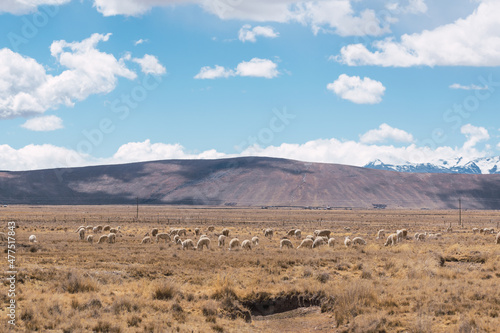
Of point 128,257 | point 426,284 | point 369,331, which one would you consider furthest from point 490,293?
point 128,257

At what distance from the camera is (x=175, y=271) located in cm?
1933

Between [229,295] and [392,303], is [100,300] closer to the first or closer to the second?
[229,295]

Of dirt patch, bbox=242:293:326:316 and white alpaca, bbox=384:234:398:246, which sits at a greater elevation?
white alpaca, bbox=384:234:398:246

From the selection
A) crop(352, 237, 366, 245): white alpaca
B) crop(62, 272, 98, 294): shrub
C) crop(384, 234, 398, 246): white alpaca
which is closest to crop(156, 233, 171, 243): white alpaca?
crop(352, 237, 366, 245): white alpaca

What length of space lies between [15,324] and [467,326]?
11415 millimetres

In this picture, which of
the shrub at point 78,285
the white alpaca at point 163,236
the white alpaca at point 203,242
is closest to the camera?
the shrub at point 78,285

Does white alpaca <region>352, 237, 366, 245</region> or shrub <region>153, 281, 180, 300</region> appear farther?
white alpaca <region>352, 237, 366, 245</region>

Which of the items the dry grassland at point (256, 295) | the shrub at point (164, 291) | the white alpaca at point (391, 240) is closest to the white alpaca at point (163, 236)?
the dry grassland at point (256, 295)

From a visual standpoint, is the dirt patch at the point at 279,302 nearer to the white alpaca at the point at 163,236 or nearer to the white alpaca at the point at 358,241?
the white alpaca at the point at 358,241

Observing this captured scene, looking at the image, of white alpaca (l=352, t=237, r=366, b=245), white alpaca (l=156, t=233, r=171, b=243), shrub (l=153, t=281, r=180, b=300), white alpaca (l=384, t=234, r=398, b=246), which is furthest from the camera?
white alpaca (l=156, t=233, r=171, b=243)

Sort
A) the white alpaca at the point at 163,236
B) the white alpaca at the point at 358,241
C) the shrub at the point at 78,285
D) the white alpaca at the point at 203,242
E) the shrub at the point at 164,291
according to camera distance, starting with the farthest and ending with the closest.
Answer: the white alpaca at the point at 163,236
the white alpaca at the point at 358,241
the white alpaca at the point at 203,242
the shrub at the point at 78,285
the shrub at the point at 164,291

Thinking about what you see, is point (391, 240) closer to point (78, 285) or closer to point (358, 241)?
point (358, 241)

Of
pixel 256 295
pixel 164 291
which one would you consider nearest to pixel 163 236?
pixel 256 295

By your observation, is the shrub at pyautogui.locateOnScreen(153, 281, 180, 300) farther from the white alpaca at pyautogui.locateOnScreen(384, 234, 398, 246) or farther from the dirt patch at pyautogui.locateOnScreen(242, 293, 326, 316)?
the white alpaca at pyautogui.locateOnScreen(384, 234, 398, 246)
